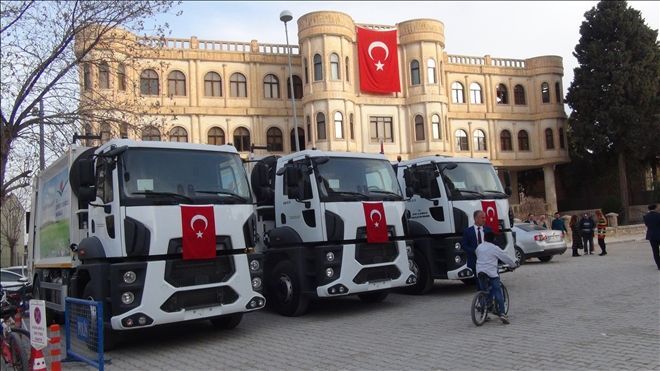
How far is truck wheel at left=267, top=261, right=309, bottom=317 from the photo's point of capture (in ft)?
34.8

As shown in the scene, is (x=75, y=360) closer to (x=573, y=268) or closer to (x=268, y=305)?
(x=268, y=305)

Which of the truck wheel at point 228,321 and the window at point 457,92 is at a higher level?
the window at point 457,92

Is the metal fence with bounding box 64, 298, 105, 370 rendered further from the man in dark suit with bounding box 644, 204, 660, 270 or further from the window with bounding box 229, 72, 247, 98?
the window with bounding box 229, 72, 247, 98

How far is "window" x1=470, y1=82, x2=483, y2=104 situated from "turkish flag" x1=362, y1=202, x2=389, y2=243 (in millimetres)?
38580

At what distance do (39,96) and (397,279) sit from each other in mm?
9357

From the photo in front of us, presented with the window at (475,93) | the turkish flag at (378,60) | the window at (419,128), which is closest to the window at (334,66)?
the turkish flag at (378,60)

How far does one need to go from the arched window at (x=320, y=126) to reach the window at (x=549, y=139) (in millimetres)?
20615

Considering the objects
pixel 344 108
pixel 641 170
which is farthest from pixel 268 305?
pixel 641 170

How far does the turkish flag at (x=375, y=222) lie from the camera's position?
10477mm

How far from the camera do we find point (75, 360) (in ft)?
25.6

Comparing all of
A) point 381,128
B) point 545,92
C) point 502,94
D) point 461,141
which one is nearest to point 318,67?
point 381,128

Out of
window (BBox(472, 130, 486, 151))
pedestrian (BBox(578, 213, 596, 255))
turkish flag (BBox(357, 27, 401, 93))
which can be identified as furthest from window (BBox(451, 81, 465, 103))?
pedestrian (BBox(578, 213, 596, 255))

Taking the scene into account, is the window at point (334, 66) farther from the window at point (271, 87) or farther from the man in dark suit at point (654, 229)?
the man in dark suit at point (654, 229)

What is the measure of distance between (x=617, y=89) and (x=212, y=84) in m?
28.4
